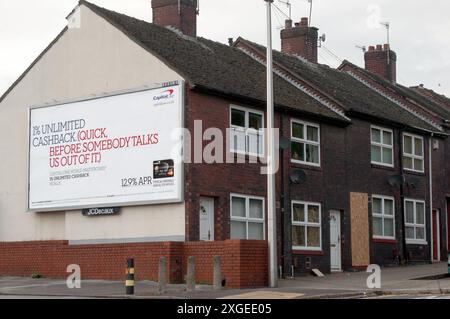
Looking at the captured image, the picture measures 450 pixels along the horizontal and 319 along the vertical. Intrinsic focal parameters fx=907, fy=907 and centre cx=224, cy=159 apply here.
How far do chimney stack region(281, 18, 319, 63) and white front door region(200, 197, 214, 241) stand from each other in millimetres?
15350

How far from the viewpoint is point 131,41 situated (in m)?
30.1

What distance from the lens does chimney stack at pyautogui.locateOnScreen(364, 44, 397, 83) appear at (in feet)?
155

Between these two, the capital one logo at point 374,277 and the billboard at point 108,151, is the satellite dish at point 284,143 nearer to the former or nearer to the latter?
the billboard at point 108,151

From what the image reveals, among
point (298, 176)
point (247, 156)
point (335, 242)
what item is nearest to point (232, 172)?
point (247, 156)

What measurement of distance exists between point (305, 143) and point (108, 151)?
7389 mm

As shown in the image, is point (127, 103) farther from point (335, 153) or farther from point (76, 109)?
point (335, 153)

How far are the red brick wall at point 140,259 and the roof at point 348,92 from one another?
410 inches

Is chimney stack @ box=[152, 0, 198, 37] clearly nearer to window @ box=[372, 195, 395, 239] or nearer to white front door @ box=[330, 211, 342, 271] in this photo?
white front door @ box=[330, 211, 342, 271]

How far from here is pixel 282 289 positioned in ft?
82.1

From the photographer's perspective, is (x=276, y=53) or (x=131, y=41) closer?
(x=131, y=41)

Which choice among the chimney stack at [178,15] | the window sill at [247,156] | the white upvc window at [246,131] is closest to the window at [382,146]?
the white upvc window at [246,131]

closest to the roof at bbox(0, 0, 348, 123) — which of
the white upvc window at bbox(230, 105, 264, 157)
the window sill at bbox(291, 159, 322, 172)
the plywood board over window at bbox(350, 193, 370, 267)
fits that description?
the white upvc window at bbox(230, 105, 264, 157)
